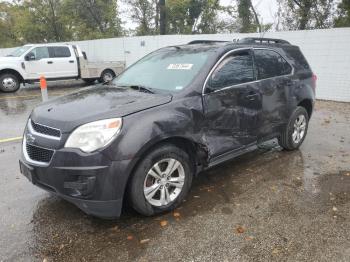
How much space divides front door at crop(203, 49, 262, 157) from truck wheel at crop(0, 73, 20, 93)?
1163 cm

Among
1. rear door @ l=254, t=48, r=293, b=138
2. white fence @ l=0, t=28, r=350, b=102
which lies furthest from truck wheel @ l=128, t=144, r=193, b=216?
white fence @ l=0, t=28, r=350, b=102

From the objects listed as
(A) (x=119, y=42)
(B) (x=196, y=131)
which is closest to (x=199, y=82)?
(B) (x=196, y=131)

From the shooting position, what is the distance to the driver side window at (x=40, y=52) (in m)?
14.2

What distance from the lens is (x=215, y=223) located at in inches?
141

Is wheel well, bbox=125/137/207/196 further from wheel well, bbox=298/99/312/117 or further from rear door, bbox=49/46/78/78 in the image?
rear door, bbox=49/46/78/78

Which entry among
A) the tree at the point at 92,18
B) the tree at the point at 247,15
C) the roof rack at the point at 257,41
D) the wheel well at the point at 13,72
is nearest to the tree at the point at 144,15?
the tree at the point at 92,18

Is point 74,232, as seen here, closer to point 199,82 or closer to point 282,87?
point 199,82

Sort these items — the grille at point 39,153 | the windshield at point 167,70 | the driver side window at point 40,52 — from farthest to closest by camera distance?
the driver side window at point 40,52
the windshield at point 167,70
the grille at point 39,153

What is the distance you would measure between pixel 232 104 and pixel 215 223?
1.50 m

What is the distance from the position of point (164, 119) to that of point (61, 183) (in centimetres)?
117

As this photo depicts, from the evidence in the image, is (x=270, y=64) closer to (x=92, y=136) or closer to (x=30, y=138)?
(x=92, y=136)

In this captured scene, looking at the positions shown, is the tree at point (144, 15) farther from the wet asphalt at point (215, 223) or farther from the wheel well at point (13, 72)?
the wet asphalt at point (215, 223)

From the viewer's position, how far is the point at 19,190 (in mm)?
4367

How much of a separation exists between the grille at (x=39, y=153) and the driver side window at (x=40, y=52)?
38.9 ft
